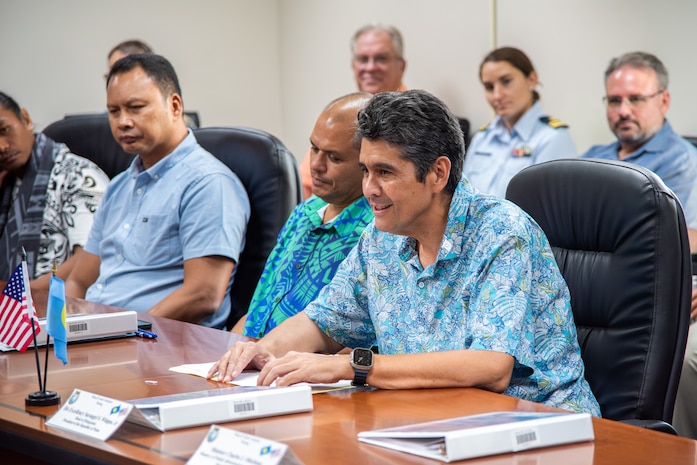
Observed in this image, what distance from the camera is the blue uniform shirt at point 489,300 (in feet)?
5.42

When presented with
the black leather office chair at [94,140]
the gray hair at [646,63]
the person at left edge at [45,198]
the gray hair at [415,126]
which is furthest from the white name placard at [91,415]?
the gray hair at [646,63]

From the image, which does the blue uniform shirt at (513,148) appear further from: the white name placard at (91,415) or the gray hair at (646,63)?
the white name placard at (91,415)

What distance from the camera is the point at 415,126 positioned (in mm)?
1741

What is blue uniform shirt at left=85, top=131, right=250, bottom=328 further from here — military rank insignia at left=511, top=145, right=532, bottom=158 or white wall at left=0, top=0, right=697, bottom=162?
white wall at left=0, top=0, right=697, bottom=162

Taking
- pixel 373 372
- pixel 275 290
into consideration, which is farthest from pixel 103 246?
pixel 373 372

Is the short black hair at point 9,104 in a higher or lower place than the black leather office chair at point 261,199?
higher

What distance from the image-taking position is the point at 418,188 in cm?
177

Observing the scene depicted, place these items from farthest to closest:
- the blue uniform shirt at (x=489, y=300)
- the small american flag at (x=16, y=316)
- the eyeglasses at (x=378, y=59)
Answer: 1. the eyeglasses at (x=378, y=59)
2. the small american flag at (x=16, y=316)
3. the blue uniform shirt at (x=489, y=300)

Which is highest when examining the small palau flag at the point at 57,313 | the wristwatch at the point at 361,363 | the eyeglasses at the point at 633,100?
the eyeglasses at the point at 633,100

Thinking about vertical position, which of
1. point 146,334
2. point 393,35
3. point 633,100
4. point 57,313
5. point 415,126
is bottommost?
point 146,334

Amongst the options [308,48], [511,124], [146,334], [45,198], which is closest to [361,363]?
[146,334]

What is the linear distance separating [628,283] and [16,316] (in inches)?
47.1

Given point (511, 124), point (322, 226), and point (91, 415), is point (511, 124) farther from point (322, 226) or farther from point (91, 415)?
point (91, 415)

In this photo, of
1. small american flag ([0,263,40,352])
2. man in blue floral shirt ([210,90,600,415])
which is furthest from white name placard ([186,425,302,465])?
small american flag ([0,263,40,352])
